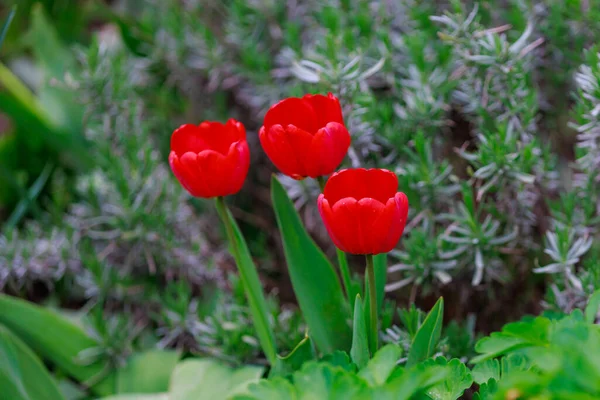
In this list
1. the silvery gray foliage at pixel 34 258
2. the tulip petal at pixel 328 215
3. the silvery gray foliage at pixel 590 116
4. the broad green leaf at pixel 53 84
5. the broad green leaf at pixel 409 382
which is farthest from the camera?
the broad green leaf at pixel 53 84

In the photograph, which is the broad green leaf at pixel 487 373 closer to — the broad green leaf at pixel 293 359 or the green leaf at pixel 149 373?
the broad green leaf at pixel 293 359

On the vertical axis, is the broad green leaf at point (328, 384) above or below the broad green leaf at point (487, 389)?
above

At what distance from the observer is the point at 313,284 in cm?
95

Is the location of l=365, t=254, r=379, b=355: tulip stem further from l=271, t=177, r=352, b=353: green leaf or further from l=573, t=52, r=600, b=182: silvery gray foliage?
l=573, t=52, r=600, b=182: silvery gray foliage

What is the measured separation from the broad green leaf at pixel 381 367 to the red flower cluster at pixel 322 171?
11 centimetres

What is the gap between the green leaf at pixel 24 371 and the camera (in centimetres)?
104

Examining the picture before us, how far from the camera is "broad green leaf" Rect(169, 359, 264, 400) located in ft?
3.38

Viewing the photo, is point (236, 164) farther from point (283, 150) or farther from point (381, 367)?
point (381, 367)

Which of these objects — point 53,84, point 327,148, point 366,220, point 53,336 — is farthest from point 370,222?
point 53,84

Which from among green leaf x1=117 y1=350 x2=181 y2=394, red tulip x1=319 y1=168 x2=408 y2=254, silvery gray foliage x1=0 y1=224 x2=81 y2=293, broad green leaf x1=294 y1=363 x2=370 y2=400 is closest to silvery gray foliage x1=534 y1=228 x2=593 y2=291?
red tulip x1=319 y1=168 x2=408 y2=254

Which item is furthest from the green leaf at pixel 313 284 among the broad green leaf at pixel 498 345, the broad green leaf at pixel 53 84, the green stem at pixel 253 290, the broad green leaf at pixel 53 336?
the broad green leaf at pixel 53 84

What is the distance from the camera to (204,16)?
174cm

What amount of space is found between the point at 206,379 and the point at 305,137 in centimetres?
48

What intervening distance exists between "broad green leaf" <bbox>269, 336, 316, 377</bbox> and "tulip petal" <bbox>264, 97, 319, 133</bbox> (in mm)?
268
